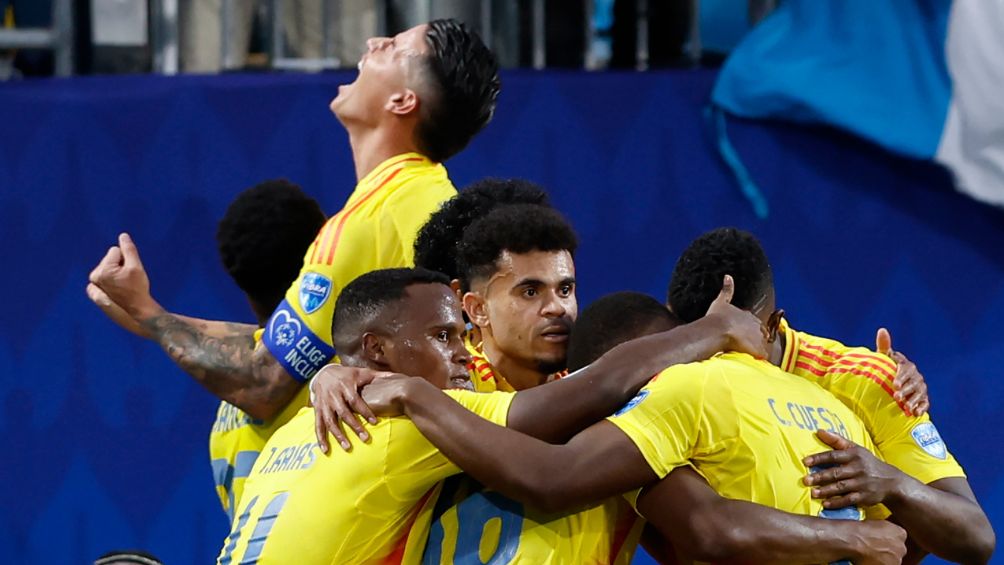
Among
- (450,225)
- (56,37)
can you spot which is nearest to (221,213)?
(56,37)

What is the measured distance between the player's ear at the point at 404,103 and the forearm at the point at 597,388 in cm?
137

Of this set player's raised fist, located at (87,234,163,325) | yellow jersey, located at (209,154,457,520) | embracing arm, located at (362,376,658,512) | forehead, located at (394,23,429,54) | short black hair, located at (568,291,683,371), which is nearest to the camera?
embracing arm, located at (362,376,658,512)

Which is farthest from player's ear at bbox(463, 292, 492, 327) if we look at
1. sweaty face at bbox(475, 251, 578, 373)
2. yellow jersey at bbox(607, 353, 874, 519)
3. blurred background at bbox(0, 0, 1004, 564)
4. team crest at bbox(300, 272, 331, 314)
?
blurred background at bbox(0, 0, 1004, 564)

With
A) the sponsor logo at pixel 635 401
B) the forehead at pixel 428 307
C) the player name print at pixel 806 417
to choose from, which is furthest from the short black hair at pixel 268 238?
the player name print at pixel 806 417

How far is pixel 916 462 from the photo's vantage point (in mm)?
3625

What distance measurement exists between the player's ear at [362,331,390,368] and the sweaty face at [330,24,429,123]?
1230 millimetres

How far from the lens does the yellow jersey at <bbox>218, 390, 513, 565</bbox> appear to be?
319 centimetres

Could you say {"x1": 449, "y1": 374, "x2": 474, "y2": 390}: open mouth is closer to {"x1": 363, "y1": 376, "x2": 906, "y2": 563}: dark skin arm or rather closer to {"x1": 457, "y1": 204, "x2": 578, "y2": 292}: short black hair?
{"x1": 363, "y1": 376, "x2": 906, "y2": 563}: dark skin arm

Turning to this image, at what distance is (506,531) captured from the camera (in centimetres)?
328

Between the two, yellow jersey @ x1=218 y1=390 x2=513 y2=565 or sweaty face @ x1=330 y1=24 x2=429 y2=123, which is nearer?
yellow jersey @ x1=218 y1=390 x2=513 y2=565

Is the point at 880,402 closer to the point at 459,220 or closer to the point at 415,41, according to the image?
the point at 459,220

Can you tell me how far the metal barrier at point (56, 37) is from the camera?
591cm

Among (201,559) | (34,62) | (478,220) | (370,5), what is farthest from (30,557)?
(478,220)

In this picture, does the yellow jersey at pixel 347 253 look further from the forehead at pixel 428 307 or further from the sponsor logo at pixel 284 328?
the forehead at pixel 428 307
